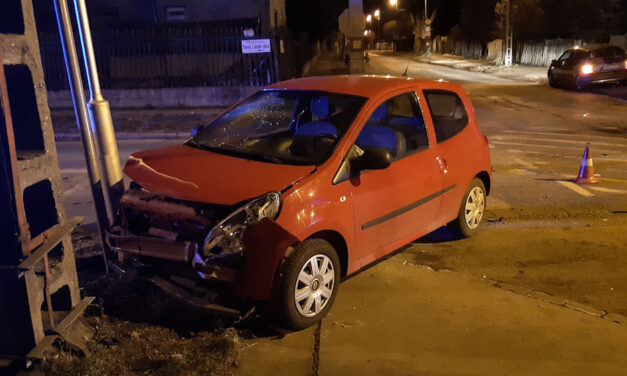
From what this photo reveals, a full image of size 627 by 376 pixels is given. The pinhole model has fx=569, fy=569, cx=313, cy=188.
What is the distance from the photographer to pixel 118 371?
363 cm

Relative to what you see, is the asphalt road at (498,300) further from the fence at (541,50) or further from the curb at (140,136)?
the fence at (541,50)

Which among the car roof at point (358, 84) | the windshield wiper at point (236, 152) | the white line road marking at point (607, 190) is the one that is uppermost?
the car roof at point (358, 84)

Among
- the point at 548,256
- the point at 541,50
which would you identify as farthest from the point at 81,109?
the point at 541,50

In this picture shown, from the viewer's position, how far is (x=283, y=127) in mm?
5535

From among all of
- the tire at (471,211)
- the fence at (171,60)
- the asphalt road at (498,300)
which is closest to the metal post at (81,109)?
the asphalt road at (498,300)

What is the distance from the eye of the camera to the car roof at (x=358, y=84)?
495 centimetres

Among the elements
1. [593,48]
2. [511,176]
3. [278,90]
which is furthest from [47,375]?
[593,48]

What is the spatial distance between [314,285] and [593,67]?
1945 cm

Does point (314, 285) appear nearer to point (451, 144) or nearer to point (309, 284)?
point (309, 284)

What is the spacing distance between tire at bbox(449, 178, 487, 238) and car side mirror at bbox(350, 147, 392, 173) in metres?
1.80

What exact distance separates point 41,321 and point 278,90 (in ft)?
9.50

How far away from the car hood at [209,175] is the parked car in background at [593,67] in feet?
62.3

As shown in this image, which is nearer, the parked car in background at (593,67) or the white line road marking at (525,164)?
the white line road marking at (525,164)

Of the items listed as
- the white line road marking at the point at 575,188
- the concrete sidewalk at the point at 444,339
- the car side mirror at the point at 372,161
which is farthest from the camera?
the white line road marking at the point at 575,188
